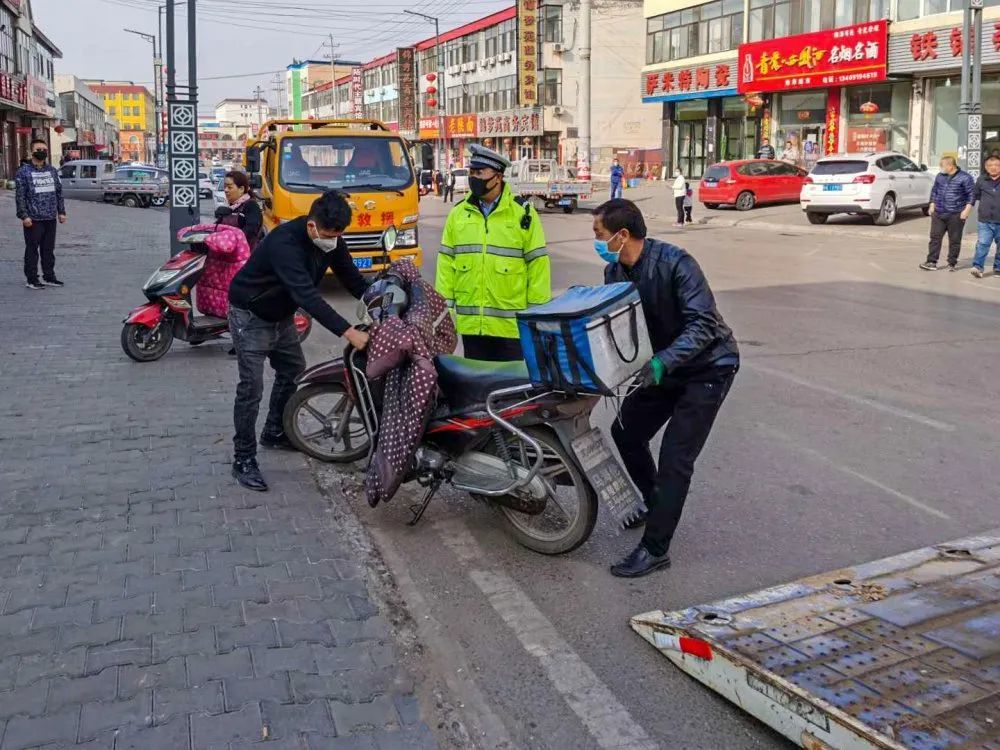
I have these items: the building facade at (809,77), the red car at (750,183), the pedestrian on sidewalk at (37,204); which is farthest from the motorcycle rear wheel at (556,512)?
the red car at (750,183)

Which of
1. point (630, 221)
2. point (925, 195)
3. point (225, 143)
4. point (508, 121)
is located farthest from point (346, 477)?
point (225, 143)

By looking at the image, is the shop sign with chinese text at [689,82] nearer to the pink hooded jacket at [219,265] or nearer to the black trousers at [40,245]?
the black trousers at [40,245]

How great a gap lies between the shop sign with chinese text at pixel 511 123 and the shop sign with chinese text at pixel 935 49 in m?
30.4

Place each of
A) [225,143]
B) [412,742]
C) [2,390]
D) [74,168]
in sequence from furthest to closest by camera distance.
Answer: [225,143] < [74,168] < [2,390] < [412,742]

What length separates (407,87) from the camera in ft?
263

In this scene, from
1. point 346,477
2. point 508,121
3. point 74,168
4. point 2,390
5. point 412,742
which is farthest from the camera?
point 508,121

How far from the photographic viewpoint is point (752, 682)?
3.34 metres

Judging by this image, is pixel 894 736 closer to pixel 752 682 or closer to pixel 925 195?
pixel 752 682

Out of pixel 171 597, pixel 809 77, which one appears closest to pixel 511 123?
pixel 809 77

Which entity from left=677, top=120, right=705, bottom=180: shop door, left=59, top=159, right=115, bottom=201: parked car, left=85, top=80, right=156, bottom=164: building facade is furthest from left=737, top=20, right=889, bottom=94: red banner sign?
left=85, top=80, right=156, bottom=164: building facade

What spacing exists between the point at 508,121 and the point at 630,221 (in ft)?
200

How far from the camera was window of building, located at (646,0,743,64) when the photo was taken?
3950cm

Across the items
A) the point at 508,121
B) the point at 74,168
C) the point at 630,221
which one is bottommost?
the point at 630,221

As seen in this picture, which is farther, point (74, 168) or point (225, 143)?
point (225, 143)
